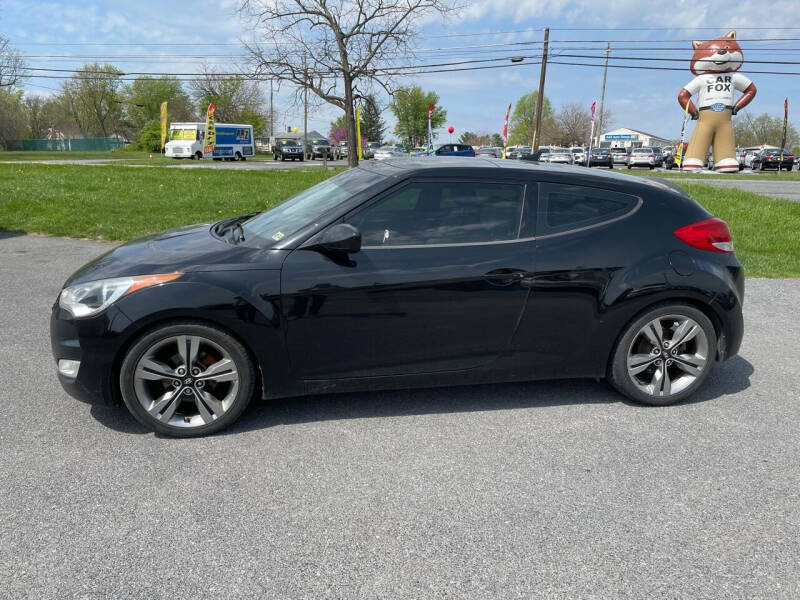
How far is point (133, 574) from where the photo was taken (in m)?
2.45

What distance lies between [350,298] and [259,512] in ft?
4.10

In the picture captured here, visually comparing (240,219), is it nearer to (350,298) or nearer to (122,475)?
(350,298)

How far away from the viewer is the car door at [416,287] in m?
3.59

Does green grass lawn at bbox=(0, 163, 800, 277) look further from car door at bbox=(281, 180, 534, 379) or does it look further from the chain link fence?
the chain link fence

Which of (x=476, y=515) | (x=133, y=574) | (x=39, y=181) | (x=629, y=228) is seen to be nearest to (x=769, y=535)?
(x=476, y=515)

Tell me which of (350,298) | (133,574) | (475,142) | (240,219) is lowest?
(133,574)

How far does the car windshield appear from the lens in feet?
12.6

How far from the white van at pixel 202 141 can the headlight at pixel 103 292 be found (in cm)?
4462

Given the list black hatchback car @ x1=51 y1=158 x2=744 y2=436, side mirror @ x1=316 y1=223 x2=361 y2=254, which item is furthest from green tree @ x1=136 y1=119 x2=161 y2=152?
side mirror @ x1=316 y1=223 x2=361 y2=254

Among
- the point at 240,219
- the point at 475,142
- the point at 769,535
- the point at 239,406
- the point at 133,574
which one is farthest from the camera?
the point at 475,142

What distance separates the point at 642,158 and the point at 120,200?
126ft

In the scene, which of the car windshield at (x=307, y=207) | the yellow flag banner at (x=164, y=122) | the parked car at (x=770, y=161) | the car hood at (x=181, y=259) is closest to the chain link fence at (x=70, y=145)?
the yellow flag banner at (x=164, y=122)

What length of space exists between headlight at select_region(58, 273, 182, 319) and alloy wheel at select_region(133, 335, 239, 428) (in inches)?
12.6

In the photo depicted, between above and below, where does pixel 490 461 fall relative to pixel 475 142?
below
